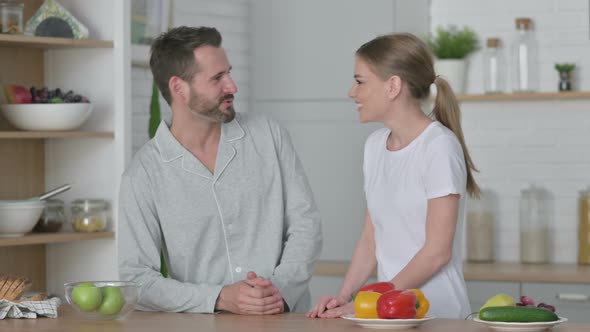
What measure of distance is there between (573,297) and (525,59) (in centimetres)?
120

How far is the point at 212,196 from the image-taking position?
10.4 ft

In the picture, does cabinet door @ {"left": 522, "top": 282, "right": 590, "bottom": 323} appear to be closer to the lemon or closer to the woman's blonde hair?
the woman's blonde hair

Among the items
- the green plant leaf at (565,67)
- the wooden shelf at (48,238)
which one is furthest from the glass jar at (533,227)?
the wooden shelf at (48,238)

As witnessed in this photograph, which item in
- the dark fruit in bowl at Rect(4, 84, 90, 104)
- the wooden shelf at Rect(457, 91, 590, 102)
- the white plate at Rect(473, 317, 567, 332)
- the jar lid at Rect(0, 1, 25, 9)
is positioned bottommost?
the white plate at Rect(473, 317, 567, 332)

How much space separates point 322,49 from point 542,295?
1.60 meters

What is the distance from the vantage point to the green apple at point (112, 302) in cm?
270

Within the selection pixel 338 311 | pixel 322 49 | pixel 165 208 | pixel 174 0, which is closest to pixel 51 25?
pixel 174 0

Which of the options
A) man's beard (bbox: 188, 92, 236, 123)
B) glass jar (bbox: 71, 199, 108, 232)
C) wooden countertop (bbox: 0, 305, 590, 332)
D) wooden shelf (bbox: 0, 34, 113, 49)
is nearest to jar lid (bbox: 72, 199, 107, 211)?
glass jar (bbox: 71, 199, 108, 232)

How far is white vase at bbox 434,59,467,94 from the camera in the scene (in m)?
4.98

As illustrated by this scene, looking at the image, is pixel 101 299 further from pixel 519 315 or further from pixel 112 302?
pixel 519 315

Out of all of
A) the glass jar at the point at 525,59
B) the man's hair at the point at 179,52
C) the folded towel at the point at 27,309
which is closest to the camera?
the folded towel at the point at 27,309

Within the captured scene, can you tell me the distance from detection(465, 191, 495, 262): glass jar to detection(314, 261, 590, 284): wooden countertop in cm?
10

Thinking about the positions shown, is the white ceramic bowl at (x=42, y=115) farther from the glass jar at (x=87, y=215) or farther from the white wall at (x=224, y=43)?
the white wall at (x=224, y=43)

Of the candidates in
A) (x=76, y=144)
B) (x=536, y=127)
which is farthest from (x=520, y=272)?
(x=76, y=144)
